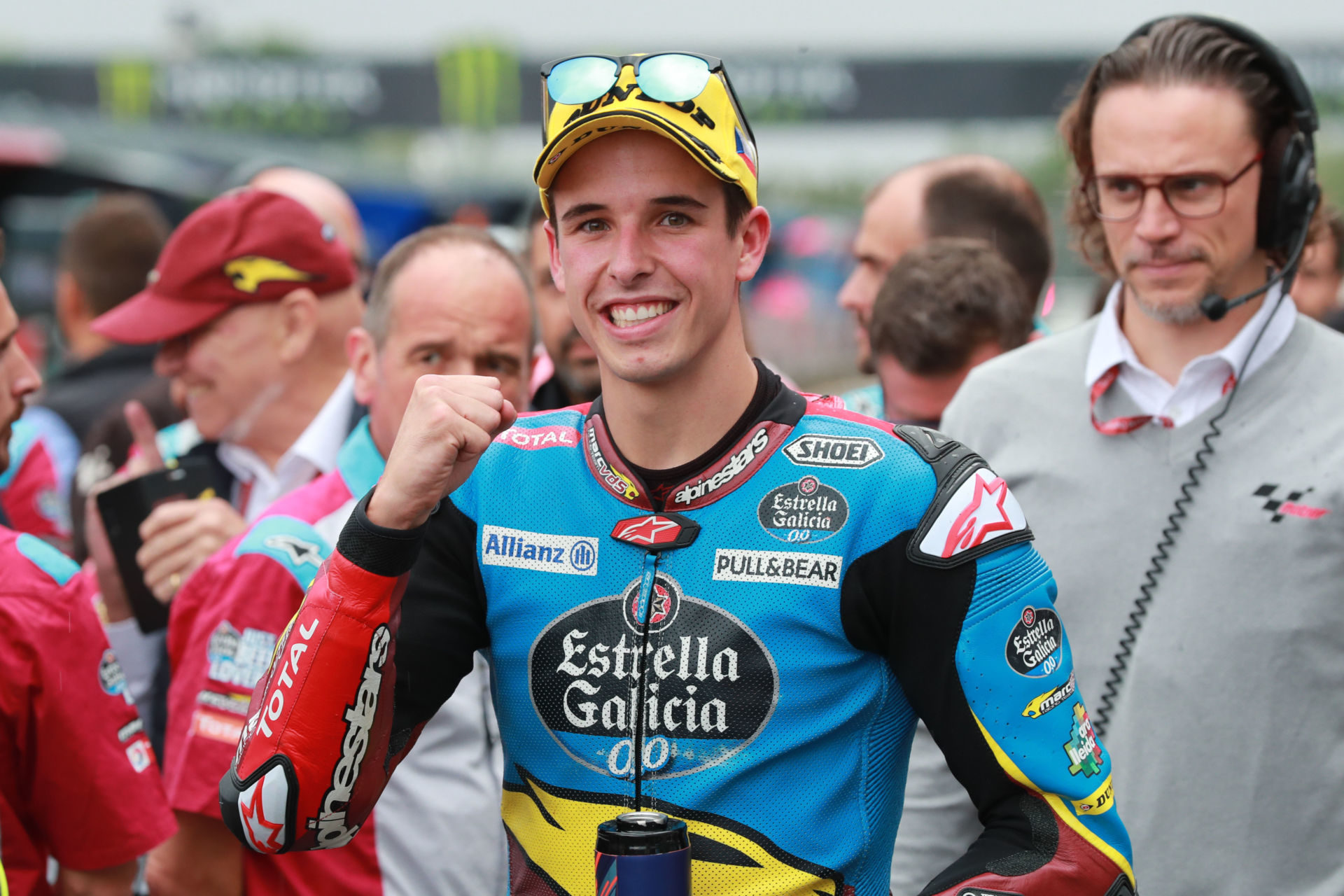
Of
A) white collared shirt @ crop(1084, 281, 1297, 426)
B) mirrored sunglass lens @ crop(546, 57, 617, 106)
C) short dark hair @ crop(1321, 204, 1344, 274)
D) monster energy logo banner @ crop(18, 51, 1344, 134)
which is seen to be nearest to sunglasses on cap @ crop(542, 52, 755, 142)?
mirrored sunglass lens @ crop(546, 57, 617, 106)

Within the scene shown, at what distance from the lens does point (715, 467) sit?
2.16m

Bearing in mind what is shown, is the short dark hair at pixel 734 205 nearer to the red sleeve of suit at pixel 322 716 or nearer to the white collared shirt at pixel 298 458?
the red sleeve of suit at pixel 322 716

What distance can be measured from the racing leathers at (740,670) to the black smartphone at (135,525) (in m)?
1.48

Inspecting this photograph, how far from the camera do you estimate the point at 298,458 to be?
11.9 feet

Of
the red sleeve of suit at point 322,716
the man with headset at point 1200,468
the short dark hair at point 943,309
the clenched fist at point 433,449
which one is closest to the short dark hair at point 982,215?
the short dark hair at point 943,309

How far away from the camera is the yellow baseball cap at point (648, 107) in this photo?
208cm

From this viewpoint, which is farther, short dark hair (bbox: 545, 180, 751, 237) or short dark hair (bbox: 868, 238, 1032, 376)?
short dark hair (bbox: 868, 238, 1032, 376)

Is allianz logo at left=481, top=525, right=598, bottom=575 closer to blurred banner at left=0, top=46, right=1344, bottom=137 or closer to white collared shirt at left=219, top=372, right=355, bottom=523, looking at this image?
white collared shirt at left=219, top=372, right=355, bottom=523

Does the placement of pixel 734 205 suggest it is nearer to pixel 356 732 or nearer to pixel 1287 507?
pixel 356 732

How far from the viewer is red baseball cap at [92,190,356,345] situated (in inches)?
149

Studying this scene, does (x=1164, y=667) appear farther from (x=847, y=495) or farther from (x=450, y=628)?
(x=450, y=628)

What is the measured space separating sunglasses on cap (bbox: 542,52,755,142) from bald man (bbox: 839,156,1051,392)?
7.96ft

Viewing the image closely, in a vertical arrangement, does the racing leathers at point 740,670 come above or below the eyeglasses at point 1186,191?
below

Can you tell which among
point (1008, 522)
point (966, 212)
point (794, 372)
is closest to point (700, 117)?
point (1008, 522)
